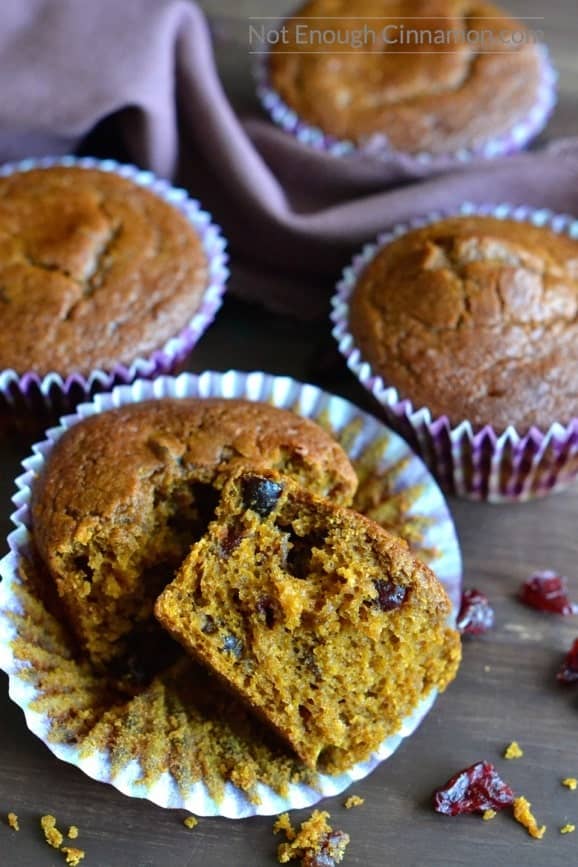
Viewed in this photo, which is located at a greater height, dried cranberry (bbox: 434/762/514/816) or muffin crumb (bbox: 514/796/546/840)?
dried cranberry (bbox: 434/762/514/816)

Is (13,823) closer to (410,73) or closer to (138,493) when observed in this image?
(138,493)

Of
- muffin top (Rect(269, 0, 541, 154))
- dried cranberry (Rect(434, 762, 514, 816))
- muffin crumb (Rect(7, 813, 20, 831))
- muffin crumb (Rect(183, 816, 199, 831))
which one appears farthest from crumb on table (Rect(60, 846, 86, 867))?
muffin top (Rect(269, 0, 541, 154))

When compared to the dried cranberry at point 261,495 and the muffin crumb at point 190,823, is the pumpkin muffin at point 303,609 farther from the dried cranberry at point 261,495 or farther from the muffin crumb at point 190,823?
the muffin crumb at point 190,823

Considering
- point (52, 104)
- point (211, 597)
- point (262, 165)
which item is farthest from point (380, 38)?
point (211, 597)

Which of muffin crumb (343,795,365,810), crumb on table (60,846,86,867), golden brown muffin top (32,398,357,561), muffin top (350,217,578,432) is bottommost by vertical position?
crumb on table (60,846,86,867)

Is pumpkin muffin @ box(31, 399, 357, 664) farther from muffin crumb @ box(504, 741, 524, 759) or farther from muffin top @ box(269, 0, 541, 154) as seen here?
muffin top @ box(269, 0, 541, 154)

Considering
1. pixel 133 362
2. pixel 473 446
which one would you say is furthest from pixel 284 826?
pixel 133 362

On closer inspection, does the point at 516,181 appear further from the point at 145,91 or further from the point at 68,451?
the point at 68,451

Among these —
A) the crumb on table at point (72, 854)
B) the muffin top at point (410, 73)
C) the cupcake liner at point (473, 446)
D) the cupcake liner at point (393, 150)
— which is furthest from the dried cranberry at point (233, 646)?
the muffin top at point (410, 73)
